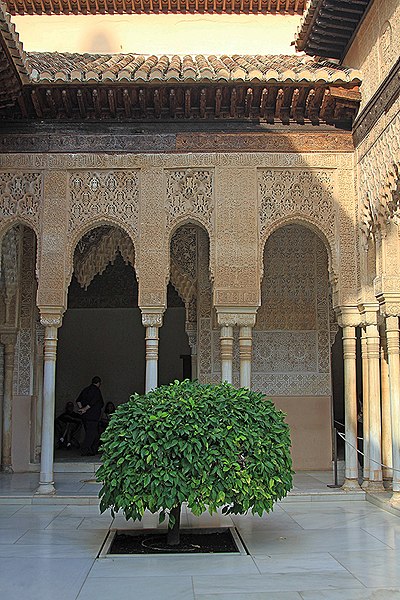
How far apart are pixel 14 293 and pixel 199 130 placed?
3.87m

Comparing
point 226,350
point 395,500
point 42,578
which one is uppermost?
point 226,350

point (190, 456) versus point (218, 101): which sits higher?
point (218, 101)

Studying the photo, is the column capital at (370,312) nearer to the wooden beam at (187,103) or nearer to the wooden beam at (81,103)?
the wooden beam at (187,103)

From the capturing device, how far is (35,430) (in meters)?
10.9

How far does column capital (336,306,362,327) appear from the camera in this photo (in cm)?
887

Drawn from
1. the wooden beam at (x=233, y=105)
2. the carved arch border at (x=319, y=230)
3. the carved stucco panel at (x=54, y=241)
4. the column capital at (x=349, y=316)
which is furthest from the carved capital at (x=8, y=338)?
the column capital at (x=349, y=316)

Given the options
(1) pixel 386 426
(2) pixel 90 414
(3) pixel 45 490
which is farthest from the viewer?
(2) pixel 90 414

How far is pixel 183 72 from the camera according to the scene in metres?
8.70

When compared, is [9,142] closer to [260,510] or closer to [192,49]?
[192,49]

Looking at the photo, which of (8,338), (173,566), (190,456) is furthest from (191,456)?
(8,338)

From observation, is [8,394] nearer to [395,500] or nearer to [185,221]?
[185,221]

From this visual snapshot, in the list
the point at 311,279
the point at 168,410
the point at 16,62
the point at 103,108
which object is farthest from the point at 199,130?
the point at 168,410

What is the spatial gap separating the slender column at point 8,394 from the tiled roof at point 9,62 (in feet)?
12.0

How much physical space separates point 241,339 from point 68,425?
5708 millimetres
